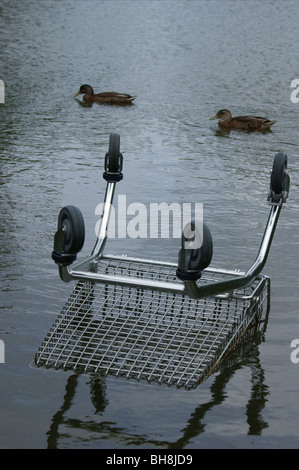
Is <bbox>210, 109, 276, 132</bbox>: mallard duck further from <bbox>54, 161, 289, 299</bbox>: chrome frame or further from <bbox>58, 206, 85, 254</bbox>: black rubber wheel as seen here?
<bbox>58, 206, 85, 254</bbox>: black rubber wheel

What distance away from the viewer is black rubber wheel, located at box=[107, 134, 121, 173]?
5340 millimetres

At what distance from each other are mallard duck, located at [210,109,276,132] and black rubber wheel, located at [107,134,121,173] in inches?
249

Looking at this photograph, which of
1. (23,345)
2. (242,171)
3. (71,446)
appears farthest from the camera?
(242,171)

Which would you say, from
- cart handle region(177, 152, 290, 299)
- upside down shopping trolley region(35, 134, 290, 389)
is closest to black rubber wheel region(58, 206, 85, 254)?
upside down shopping trolley region(35, 134, 290, 389)

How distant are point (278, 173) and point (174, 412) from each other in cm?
150

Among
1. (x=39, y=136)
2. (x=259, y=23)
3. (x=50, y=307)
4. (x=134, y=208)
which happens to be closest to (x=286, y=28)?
(x=259, y=23)

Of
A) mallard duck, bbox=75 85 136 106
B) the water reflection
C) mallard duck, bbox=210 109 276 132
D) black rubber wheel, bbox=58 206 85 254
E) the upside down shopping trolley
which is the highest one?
mallard duck, bbox=75 85 136 106

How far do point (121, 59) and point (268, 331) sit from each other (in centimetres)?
1232

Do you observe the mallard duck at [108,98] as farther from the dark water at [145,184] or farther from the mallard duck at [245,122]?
the mallard duck at [245,122]

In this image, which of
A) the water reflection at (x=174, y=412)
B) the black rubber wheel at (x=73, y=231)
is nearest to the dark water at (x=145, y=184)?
the water reflection at (x=174, y=412)

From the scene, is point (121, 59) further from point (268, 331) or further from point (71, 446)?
point (71, 446)

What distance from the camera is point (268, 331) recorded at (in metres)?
5.39

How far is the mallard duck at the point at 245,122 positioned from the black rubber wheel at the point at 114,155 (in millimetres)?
6324

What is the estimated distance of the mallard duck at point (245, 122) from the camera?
11583 millimetres
